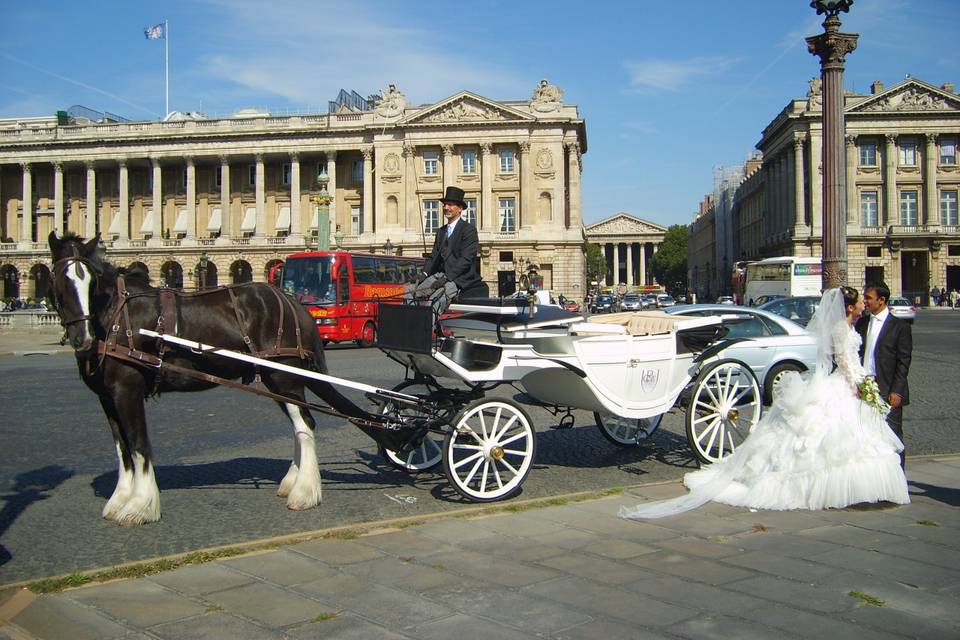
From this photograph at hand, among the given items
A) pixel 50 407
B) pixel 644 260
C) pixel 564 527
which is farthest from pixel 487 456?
pixel 644 260

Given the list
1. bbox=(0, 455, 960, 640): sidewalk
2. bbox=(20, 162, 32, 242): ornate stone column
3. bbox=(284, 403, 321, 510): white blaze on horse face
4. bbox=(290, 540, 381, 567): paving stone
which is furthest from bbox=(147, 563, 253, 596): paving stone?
bbox=(20, 162, 32, 242): ornate stone column

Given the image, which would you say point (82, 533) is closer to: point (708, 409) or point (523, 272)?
point (708, 409)

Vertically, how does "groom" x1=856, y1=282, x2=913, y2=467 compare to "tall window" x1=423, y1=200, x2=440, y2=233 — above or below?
below

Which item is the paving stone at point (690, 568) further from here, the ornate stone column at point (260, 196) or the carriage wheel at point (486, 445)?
the ornate stone column at point (260, 196)

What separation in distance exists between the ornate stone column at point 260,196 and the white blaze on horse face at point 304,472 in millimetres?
73186

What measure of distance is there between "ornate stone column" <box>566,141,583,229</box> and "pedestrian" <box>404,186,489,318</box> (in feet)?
224

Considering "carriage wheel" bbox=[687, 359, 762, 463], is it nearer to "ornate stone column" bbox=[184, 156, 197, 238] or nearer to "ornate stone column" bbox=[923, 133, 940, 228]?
"ornate stone column" bbox=[184, 156, 197, 238]

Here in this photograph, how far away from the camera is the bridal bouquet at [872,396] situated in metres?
7.05

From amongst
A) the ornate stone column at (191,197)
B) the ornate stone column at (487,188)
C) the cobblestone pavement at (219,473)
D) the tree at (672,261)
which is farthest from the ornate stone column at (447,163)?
the tree at (672,261)

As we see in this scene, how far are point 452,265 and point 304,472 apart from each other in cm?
229

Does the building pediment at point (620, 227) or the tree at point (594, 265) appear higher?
the building pediment at point (620, 227)

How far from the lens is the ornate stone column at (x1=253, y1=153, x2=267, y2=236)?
254 feet

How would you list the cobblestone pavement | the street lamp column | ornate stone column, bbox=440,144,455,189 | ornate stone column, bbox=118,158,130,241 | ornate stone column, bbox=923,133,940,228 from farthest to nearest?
ornate stone column, bbox=118,158,130,241 < ornate stone column, bbox=923,133,940,228 < ornate stone column, bbox=440,144,455,189 < the street lamp column < the cobblestone pavement

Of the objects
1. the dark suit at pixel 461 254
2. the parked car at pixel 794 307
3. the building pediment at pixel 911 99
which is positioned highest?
the building pediment at pixel 911 99
